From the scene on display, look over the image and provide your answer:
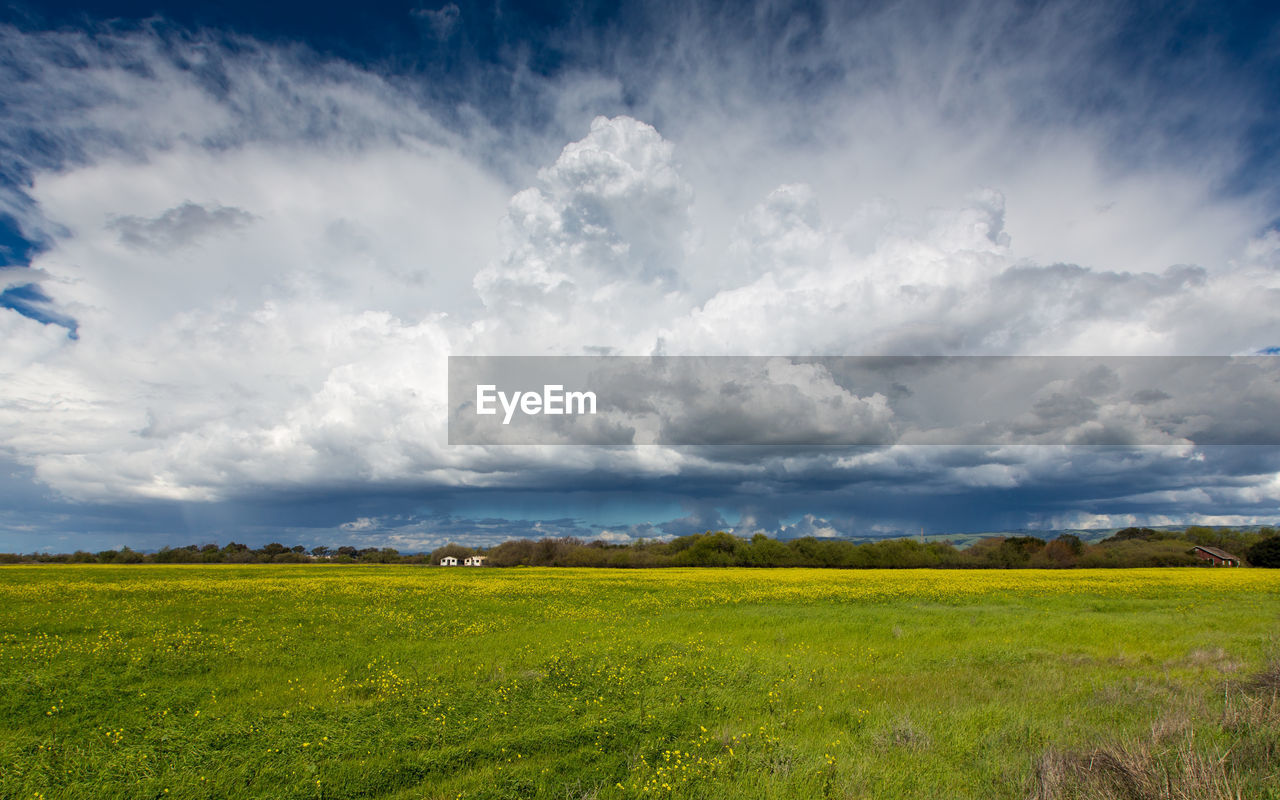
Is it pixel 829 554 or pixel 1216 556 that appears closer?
pixel 1216 556

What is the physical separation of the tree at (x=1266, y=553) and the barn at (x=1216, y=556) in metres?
1.81

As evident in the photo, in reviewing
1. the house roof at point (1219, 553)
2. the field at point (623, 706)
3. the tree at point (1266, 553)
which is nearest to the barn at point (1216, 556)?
the house roof at point (1219, 553)

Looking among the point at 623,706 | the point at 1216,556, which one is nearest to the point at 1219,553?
the point at 1216,556

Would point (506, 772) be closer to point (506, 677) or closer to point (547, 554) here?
point (506, 677)

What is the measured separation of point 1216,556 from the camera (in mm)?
79625

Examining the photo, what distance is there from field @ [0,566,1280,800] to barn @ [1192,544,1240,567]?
7563 centimetres

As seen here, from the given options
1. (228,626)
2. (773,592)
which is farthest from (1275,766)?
(773,592)

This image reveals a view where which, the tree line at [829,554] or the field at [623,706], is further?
the tree line at [829,554]

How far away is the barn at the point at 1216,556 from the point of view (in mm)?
77875

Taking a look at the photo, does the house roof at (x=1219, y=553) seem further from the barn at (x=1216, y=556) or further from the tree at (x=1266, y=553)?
the tree at (x=1266, y=553)

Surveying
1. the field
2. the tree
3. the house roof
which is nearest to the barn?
the house roof

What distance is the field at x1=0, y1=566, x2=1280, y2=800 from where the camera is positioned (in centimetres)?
798

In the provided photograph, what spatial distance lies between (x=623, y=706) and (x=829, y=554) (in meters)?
83.6

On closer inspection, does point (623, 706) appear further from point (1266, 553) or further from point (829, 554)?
point (1266, 553)
